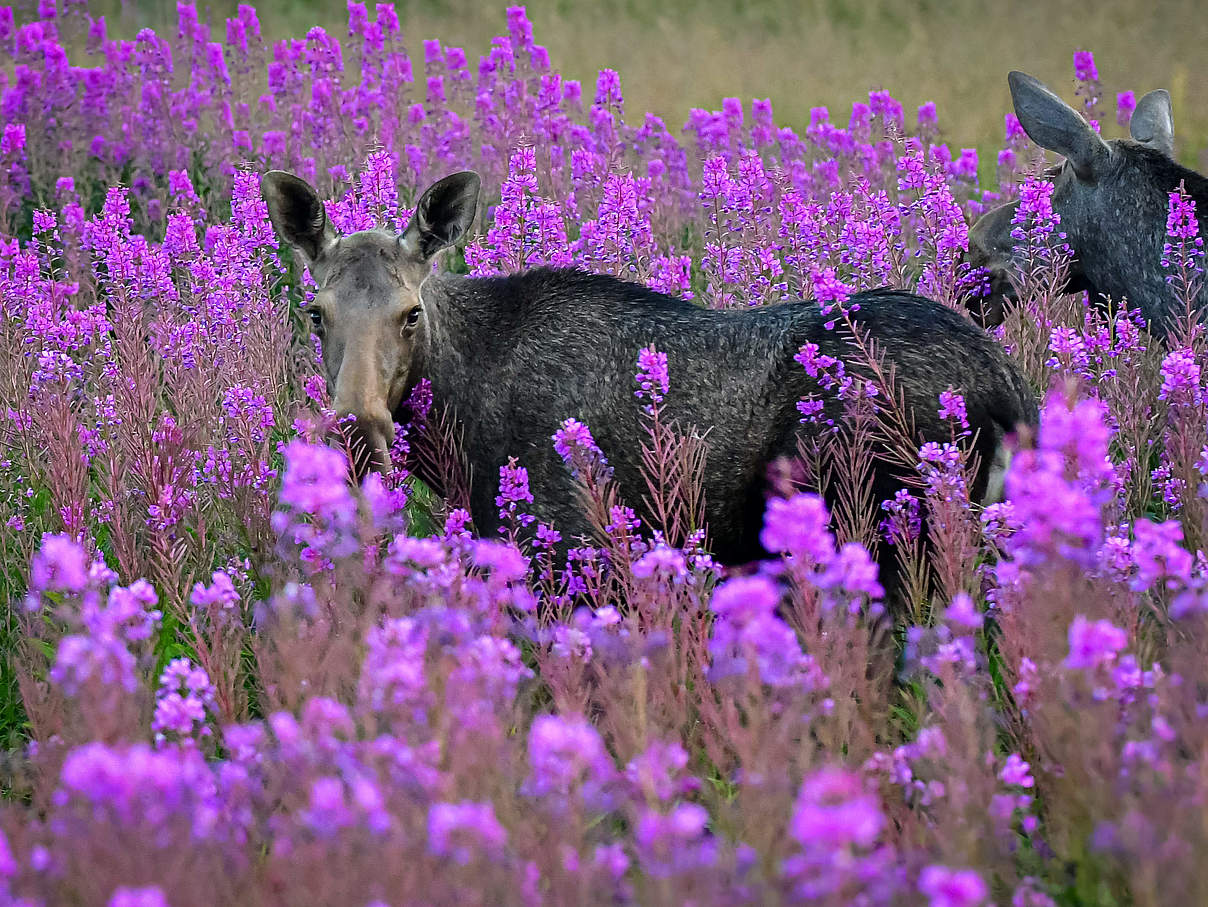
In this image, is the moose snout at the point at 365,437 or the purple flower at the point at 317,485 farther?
the moose snout at the point at 365,437

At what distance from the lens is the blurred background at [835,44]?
15711 millimetres

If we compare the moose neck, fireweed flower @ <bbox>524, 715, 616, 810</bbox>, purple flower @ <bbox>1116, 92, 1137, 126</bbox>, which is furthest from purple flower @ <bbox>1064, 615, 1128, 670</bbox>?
purple flower @ <bbox>1116, 92, 1137, 126</bbox>

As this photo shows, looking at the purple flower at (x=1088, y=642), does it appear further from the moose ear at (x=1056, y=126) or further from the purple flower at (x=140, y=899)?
the moose ear at (x=1056, y=126)

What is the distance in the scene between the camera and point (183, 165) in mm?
10156

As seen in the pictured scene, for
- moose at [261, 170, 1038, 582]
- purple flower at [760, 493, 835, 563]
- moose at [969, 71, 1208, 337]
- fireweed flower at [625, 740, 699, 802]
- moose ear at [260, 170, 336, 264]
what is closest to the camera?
fireweed flower at [625, 740, 699, 802]

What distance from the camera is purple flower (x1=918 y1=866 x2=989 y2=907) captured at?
149 cm

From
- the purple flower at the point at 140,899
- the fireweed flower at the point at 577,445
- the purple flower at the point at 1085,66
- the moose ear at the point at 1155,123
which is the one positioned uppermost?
the purple flower at the point at 1085,66

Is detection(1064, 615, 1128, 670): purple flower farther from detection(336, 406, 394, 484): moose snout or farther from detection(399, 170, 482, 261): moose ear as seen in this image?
detection(399, 170, 482, 261): moose ear

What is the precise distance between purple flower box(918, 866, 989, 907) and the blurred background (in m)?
13.0

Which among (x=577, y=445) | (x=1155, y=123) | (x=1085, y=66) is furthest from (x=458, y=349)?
(x=1085, y=66)

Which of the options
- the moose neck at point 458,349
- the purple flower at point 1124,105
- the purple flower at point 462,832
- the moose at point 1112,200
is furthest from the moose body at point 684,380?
the purple flower at point 1124,105

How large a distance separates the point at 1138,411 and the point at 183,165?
7.90 meters

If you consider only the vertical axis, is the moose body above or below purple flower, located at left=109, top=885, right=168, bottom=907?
below

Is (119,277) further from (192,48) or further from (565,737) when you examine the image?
(192,48)
